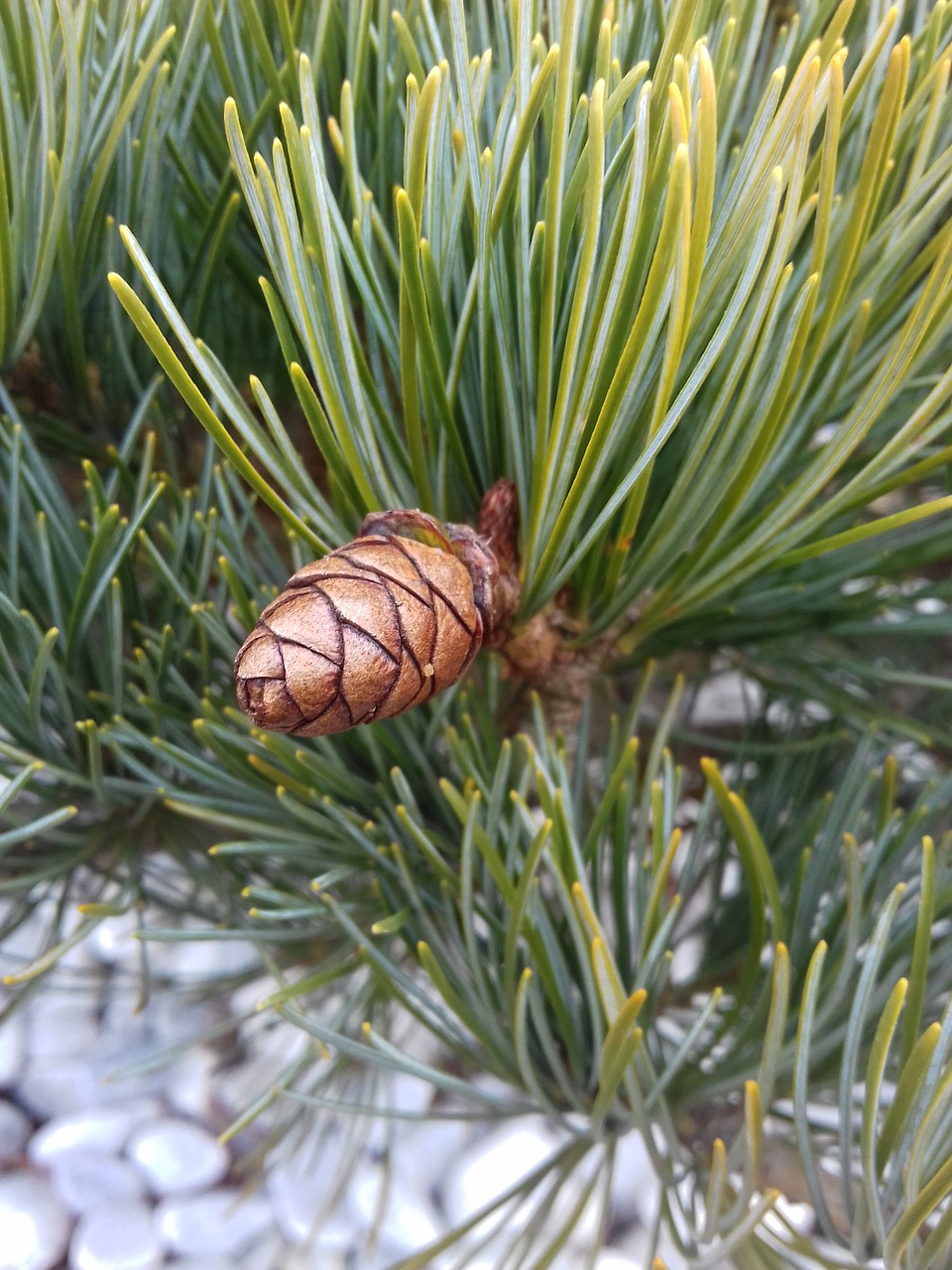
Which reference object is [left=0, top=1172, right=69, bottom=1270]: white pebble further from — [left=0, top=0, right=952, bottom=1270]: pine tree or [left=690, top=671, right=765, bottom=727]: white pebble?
[left=690, top=671, right=765, bottom=727]: white pebble

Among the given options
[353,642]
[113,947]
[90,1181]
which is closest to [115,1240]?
[90,1181]

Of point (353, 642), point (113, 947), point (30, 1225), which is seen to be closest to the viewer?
point (353, 642)

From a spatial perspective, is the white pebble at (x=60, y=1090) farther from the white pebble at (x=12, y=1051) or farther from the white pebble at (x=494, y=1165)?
the white pebble at (x=494, y=1165)

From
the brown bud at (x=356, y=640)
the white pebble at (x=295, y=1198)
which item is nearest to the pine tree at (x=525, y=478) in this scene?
the brown bud at (x=356, y=640)

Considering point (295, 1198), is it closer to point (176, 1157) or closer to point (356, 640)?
point (176, 1157)

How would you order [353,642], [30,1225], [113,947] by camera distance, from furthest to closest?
[113,947] → [30,1225] → [353,642]

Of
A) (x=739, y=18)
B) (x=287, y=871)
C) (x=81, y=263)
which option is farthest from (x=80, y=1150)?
(x=739, y=18)
